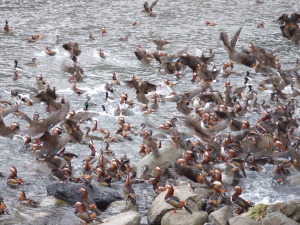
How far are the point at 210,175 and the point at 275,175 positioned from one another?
5.22 feet

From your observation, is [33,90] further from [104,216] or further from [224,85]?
[104,216]

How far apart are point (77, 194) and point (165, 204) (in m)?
1.88

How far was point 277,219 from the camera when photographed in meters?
9.91

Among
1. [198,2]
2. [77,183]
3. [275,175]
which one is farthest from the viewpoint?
[198,2]

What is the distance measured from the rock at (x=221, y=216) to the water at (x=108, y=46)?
65.0 inches

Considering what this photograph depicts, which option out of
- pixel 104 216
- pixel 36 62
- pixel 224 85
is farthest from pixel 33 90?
pixel 104 216

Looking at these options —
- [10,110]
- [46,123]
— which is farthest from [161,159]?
[10,110]

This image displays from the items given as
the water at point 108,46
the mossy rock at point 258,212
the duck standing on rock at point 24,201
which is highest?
→ the mossy rock at point 258,212

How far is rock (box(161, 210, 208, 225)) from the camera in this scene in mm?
10711

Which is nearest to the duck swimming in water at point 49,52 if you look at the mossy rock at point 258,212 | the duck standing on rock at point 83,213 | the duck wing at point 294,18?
the duck wing at point 294,18

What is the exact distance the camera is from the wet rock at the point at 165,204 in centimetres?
1110

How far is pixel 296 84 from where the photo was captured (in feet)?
62.5

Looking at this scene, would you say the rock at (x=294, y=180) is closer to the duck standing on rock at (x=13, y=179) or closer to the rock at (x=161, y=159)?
the rock at (x=161, y=159)

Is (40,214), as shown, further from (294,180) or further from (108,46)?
(108,46)
